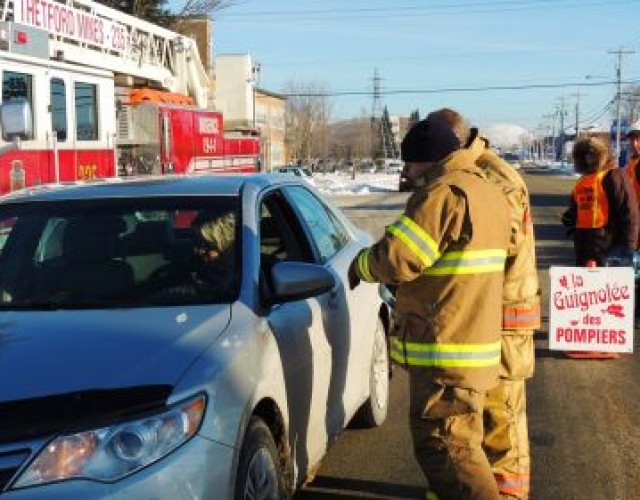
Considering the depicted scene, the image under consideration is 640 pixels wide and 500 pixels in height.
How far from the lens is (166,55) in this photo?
14.7 meters

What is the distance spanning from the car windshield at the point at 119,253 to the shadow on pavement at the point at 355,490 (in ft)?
4.70

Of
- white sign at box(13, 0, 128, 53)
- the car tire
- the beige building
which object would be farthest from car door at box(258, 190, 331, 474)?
the beige building

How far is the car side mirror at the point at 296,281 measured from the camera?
3889 millimetres

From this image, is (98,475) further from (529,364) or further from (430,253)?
(529,364)

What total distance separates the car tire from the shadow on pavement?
2.35 ft

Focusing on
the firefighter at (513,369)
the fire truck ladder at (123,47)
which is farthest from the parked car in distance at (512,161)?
the fire truck ladder at (123,47)

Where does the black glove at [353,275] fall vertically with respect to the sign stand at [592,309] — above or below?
above

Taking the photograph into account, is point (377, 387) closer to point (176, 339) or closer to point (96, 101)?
point (176, 339)

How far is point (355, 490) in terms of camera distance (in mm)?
4863

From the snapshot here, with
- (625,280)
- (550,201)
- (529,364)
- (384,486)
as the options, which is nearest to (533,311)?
(529,364)

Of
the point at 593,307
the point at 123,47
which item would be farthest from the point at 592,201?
the point at 123,47

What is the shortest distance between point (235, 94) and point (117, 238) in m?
12.9

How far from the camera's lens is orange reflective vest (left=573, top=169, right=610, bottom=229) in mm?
7801

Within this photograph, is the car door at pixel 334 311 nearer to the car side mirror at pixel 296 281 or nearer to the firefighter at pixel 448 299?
the car side mirror at pixel 296 281
